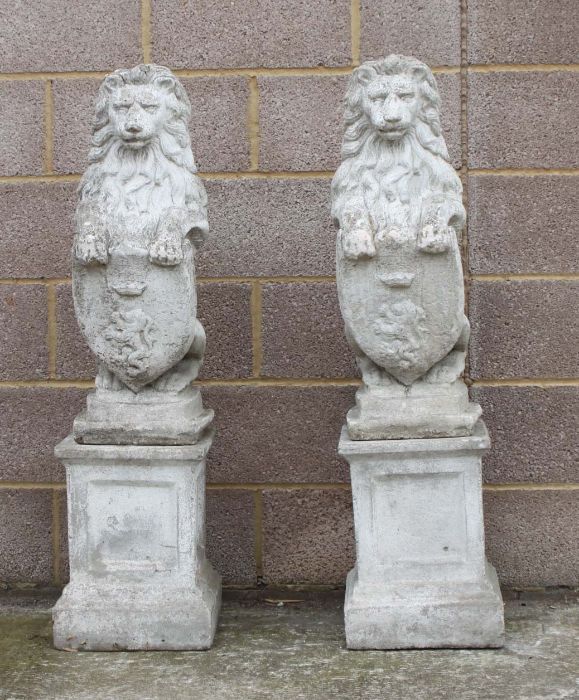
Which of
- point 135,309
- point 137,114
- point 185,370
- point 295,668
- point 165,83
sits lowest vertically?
point 295,668

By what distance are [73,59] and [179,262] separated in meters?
1.44

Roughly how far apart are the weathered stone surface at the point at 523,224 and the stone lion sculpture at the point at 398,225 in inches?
31.2

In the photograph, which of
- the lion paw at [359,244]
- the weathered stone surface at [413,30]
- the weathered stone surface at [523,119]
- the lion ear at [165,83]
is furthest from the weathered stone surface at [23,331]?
the weathered stone surface at [523,119]

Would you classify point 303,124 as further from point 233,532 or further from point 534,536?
point 534,536

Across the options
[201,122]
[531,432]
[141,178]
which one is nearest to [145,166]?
[141,178]

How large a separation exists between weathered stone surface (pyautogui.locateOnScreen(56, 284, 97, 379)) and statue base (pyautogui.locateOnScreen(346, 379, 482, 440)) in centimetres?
144

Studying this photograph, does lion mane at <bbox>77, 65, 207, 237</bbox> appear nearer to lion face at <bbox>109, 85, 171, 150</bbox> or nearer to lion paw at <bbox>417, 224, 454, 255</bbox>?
lion face at <bbox>109, 85, 171, 150</bbox>

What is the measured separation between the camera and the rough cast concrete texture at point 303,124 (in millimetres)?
5121

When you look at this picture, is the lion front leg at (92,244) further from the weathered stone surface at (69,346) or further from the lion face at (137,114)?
the weathered stone surface at (69,346)

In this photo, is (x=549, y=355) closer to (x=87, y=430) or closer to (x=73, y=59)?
(x=87, y=430)

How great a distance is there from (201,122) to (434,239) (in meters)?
1.50

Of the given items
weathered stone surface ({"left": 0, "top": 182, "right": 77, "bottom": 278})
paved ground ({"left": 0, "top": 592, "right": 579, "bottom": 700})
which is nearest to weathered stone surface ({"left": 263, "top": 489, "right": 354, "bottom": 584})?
paved ground ({"left": 0, "top": 592, "right": 579, "bottom": 700})

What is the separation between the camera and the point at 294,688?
4094mm

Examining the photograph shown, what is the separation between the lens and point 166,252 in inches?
166
